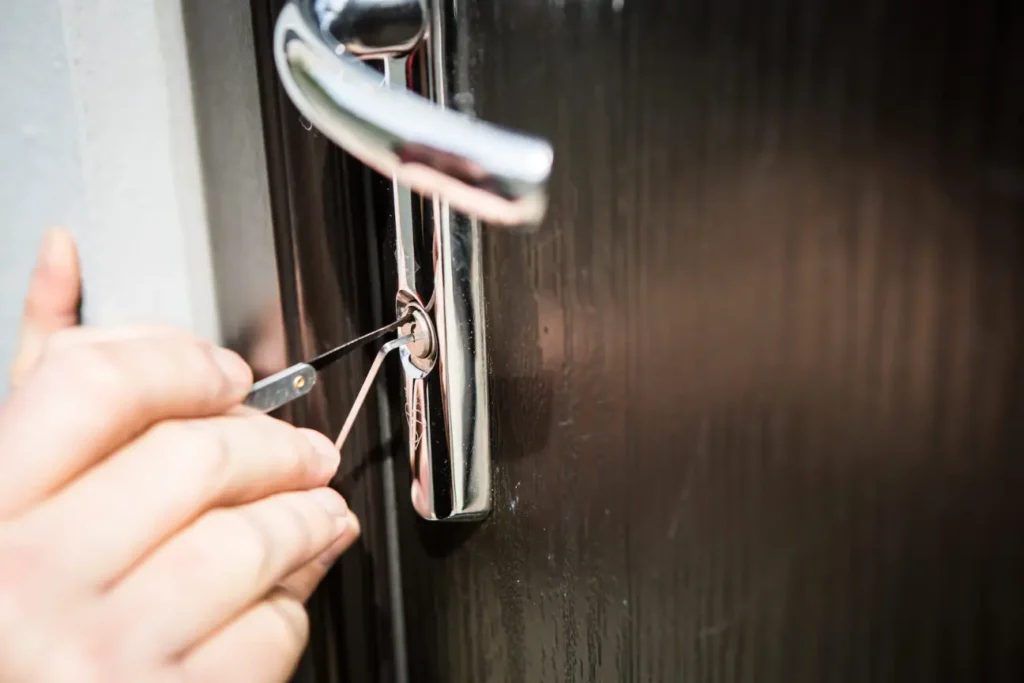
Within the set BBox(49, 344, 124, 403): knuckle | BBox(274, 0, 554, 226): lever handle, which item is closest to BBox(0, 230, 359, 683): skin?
BBox(49, 344, 124, 403): knuckle

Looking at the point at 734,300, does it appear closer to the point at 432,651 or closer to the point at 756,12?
the point at 756,12

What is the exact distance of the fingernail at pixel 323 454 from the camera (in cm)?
37

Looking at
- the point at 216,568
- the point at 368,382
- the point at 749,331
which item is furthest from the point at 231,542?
the point at 749,331

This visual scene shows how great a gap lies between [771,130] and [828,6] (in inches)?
1.6

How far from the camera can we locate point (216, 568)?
11.5 inches

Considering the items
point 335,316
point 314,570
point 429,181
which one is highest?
point 429,181

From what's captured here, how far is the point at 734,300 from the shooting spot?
0.89ft

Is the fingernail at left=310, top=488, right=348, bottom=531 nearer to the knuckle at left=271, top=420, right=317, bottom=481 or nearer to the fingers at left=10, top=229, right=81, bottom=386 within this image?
the knuckle at left=271, top=420, right=317, bottom=481

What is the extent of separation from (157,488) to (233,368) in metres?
0.07

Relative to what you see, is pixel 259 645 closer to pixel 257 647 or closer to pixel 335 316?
pixel 257 647

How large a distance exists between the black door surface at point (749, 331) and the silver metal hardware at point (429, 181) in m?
0.02

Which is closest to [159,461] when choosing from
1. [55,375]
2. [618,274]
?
[55,375]

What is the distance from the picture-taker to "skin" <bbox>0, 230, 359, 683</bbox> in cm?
25

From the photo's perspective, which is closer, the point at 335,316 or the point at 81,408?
the point at 81,408
